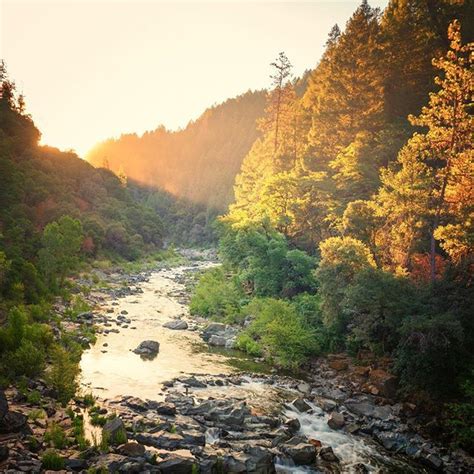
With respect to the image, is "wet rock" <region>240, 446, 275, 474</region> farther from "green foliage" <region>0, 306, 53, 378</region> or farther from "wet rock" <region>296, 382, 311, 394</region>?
"green foliage" <region>0, 306, 53, 378</region>

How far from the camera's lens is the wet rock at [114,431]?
1334 cm

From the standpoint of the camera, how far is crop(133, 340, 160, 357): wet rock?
24.3 metres

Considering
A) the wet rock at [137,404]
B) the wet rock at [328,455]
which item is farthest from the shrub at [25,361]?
the wet rock at [328,455]

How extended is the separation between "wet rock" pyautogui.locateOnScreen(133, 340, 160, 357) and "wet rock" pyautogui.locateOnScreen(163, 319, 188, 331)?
5.57 metres

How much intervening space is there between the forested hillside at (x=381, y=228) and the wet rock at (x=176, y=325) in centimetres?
457

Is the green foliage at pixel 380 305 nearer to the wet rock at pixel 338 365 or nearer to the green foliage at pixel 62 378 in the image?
the wet rock at pixel 338 365

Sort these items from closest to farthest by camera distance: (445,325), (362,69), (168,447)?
(168,447), (445,325), (362,69)

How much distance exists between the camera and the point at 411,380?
18.2m

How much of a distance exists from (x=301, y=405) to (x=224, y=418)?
4.28 meters

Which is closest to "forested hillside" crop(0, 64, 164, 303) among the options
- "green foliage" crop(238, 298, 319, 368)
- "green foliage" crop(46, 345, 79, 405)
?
"green foliage" crop(46, 345, 79, 405)

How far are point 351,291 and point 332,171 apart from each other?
23.2 metres

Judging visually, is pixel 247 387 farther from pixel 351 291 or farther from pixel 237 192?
pixel 237 192

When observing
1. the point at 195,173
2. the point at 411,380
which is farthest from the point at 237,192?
the point at 195,173

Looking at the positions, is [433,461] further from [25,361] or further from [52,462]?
[25,361]
